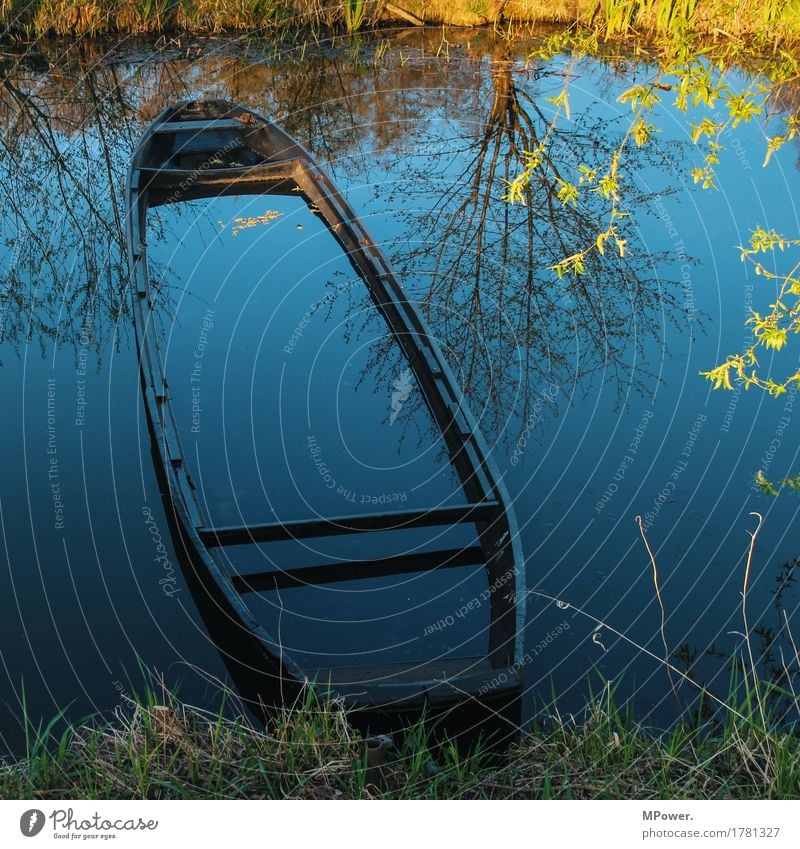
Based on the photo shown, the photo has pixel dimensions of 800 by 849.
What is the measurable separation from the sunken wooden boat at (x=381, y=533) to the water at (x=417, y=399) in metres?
0.11

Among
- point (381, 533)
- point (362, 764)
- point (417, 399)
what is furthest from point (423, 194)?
point (362, 764)

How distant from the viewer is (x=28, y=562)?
3.64 meters

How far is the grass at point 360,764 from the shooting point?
8.32 feet

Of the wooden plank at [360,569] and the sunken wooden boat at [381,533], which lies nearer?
the sunken wooden boat at [381,533]

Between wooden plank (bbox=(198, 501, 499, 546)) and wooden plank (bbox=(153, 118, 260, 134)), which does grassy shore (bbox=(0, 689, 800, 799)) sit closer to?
wooden plank (bbox=(198, 501, 499, 546))

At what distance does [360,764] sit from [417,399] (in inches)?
79.1
